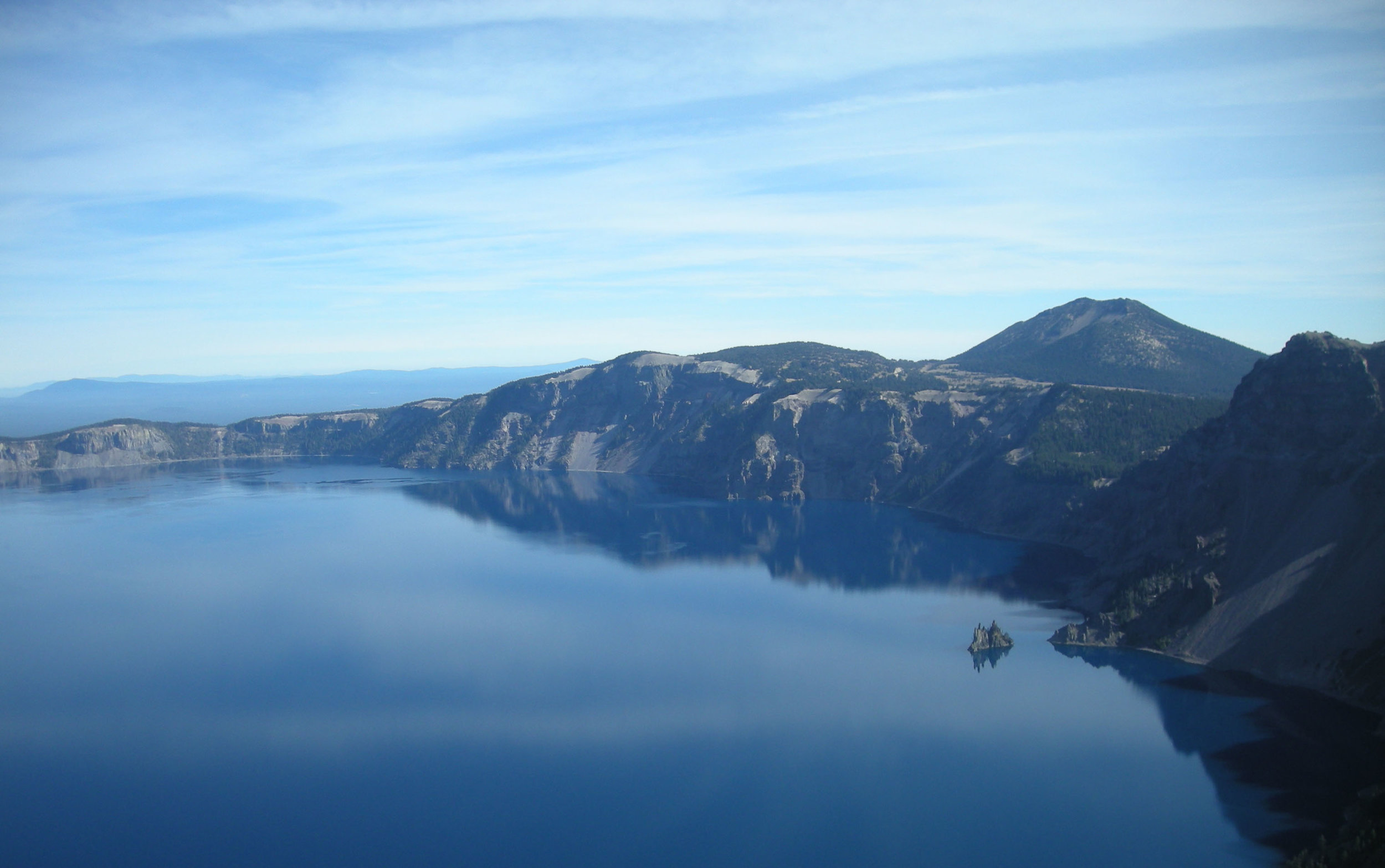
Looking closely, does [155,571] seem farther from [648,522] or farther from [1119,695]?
[1119,695]

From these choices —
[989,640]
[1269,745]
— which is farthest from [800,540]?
[1269,745]

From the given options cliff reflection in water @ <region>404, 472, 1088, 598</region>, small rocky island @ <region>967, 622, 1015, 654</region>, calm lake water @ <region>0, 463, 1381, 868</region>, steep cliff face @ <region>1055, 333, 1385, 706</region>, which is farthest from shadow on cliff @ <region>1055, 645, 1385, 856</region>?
cliff reflection in water @ <region>404, 472, 1088, 598</region>

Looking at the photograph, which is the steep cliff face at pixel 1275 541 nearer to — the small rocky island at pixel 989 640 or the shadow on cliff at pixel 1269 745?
the shadow on cliff at pixel 1269 745

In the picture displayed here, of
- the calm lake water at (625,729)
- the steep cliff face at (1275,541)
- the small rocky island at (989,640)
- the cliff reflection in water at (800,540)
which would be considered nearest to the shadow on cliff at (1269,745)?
the calm lake water at (625,729)

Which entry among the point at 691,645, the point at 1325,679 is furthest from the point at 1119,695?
the point at 691,645

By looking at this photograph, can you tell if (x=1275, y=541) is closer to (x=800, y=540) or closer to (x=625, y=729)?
(x=625, y=729)
